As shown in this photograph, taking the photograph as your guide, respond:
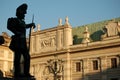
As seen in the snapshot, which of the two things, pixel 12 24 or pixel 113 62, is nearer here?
pixel 12 24

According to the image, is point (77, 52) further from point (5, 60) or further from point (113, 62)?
point (5, 60)

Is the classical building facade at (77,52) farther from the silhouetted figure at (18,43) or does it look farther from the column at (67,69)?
the silhouetted figure at (18,43)

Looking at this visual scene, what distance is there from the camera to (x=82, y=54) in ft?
136

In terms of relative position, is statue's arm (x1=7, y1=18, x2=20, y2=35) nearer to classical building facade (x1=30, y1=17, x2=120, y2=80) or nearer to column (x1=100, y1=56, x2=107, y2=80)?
classical building facade (x1=30, y1=17, x2=120, y2=80)

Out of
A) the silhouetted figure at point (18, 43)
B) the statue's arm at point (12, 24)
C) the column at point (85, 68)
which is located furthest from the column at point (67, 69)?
the statue's arm at point (12, 24)

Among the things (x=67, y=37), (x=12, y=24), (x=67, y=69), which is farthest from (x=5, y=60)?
(x=12, y=24)

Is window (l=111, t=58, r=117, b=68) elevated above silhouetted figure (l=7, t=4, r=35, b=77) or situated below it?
below

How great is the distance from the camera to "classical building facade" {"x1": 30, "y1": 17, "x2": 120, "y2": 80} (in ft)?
126

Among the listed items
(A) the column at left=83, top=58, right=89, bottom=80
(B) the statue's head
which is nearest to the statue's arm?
(B) the statue's head

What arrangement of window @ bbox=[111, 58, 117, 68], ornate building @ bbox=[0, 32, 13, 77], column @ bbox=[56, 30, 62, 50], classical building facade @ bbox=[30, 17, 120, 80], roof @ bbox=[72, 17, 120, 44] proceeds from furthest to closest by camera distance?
ornate building @ bbox=[0, 32, 13, 77] < column @ bbox=[56, 30, 62, 50] < roof @ bbox=[72, 17, 120, 44] < classical building facade @ bbox=[30, 17, 120, 80] < window @ bbox=[111, 58, 117, 68]

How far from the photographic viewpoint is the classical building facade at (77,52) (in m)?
38.3

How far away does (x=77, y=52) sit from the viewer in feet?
138

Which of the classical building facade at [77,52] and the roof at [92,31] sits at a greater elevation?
the roof at [92,31]

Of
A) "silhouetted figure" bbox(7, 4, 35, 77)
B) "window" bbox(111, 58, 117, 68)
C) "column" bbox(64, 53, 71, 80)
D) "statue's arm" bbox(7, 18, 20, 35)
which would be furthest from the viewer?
"column" bbox(64, 53, 71, 80)
